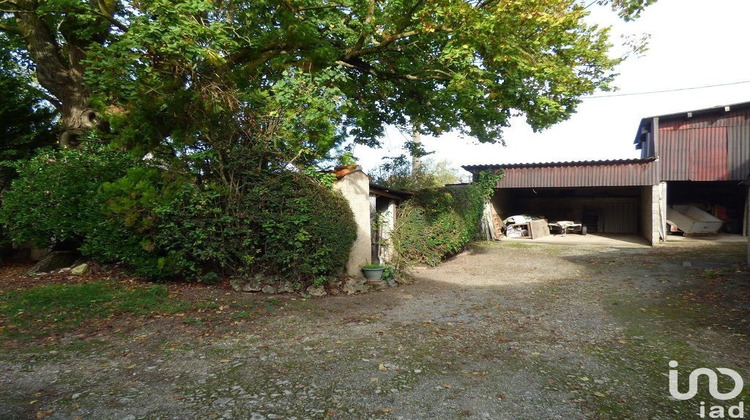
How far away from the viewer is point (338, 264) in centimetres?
725

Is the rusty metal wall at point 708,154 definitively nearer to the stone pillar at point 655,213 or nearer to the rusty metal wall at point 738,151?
the rusty metal wall at point 738,151

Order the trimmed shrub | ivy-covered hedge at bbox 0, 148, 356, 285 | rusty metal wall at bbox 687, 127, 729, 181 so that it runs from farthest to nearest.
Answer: rusty metal wall at bbox 687, 127, 729, 181 < the trimmed shrub < ivy-covered hedge at bbox 0, 148, 356, 285

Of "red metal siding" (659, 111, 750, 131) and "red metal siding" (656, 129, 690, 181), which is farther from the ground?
"red metal siding" (659, 111, 750, 131)

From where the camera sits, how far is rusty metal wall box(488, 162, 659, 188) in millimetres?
15016

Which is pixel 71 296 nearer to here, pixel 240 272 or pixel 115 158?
pixel 240 272

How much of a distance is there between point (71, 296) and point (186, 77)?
13.6 feet

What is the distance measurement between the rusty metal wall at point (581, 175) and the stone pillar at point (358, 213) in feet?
36.1

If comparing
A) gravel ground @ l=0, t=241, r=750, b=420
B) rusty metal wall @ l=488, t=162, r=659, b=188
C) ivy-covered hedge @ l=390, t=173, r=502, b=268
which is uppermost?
rusty metal wall @ l=488, t=162, r=659, b=188

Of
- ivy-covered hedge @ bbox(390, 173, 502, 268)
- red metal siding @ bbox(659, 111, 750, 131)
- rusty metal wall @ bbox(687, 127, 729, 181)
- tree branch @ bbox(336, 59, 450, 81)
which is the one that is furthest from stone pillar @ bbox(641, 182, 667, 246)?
tree branch @ bbox(336, 59, 450, 81)

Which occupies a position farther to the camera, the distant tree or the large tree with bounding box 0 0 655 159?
the distant tree

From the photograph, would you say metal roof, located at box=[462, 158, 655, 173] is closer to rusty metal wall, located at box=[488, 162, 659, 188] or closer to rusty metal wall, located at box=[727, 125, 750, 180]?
rusty metal wall, located at box=[488, 162, 659, 188]

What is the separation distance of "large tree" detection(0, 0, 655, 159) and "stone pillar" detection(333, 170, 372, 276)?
2.97 feet

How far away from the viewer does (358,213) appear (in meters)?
7.99

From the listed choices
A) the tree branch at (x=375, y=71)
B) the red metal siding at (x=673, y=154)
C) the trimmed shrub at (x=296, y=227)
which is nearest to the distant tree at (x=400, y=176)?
the tree branch at (x=375, y=71)
